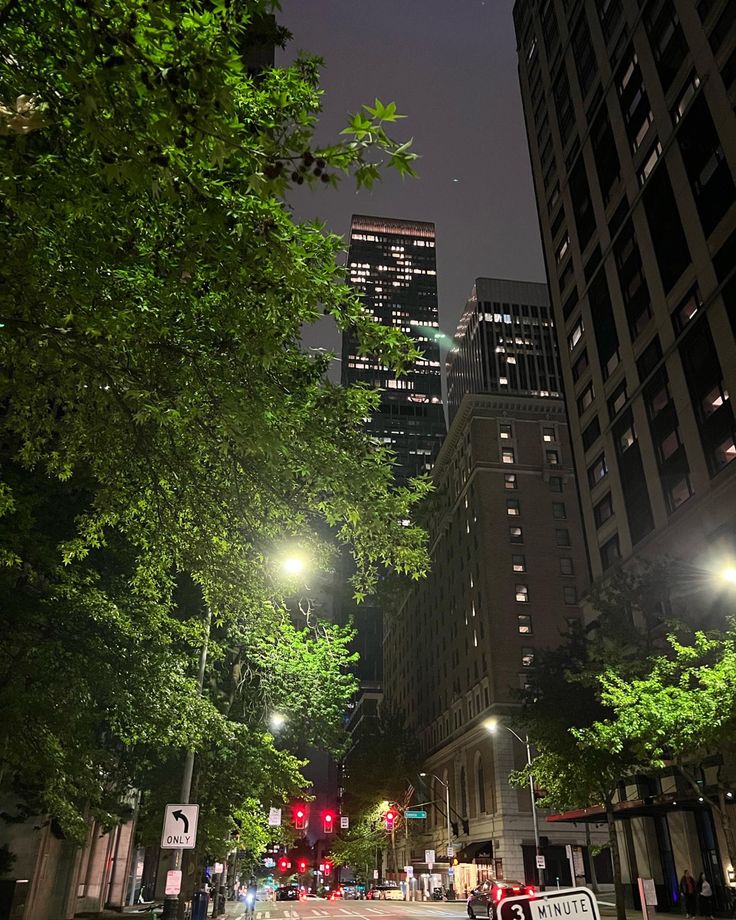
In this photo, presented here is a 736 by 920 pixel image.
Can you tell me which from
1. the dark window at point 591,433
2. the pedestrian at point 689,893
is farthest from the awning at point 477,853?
the dark window at point 591,433

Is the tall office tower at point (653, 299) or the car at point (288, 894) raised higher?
the tall office tower at point (653, 299)

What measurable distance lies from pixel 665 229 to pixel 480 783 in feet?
171

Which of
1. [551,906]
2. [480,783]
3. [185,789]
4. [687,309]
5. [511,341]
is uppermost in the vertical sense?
[511,341]

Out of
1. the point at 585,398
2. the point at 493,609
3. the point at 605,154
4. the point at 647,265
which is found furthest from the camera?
the point at 493,609

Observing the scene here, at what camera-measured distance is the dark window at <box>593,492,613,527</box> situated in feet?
143

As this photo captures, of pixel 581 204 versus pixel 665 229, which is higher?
pixel 581 204

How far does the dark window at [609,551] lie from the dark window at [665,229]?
599 inches

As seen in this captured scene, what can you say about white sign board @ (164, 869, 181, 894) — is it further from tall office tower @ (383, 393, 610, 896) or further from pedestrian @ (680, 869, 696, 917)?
tall office tower @ (383, 393, 610, 896)

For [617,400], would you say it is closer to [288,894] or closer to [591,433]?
[591,433]

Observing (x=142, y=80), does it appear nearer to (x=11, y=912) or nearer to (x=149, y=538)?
(x=149, y=538)

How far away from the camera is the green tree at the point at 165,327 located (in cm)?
561

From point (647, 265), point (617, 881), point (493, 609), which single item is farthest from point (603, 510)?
point (493, 609)

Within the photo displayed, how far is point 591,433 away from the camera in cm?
4700

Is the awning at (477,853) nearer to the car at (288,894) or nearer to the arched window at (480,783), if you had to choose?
the arched window at (480,783)
